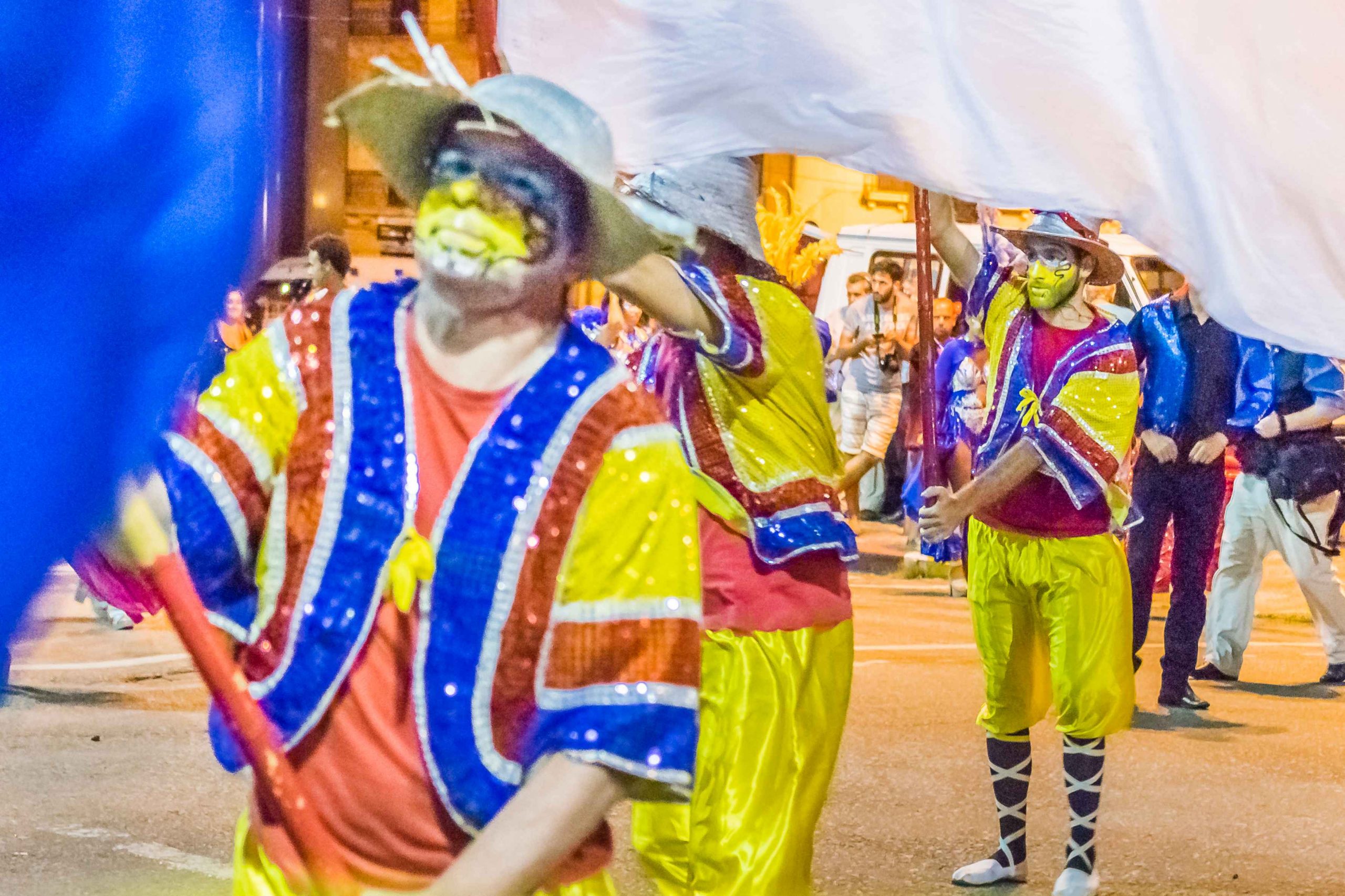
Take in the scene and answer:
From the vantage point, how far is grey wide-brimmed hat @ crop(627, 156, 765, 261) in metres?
4.32

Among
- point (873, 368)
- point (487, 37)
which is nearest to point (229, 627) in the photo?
point (487, 37)

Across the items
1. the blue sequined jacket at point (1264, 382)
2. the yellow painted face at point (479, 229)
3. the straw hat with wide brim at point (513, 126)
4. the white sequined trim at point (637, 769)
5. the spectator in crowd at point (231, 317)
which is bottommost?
the blue sequined jacket at point (1264, 382)

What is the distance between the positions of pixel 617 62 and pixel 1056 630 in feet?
10.6

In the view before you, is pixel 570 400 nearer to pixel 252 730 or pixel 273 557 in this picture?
pixel 273 557

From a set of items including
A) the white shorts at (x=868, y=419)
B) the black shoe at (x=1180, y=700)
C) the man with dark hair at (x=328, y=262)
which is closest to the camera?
the man with dark hair at (x=328, y=262)

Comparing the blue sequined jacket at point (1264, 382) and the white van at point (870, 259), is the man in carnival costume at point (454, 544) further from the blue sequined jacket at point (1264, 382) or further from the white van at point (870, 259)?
the white van at point (870, 259)

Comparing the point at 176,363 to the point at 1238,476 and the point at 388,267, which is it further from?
the point at 1238,476

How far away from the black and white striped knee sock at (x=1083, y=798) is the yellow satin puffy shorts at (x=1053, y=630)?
0.06 m

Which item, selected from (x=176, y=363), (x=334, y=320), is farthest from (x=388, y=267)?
(x=176, y=363)

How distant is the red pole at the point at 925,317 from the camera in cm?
479

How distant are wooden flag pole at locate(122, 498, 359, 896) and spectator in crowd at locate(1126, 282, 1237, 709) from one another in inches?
261

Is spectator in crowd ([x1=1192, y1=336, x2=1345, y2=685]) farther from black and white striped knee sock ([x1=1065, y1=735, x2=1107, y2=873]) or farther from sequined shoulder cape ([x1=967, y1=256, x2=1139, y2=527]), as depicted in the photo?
black and white striped knee sock ([x1=1065, y1=735, x2=1107, y2=873])

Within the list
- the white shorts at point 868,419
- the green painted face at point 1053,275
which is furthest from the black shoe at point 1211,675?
the white shorts at point 868,419

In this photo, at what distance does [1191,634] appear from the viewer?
28.7ft
